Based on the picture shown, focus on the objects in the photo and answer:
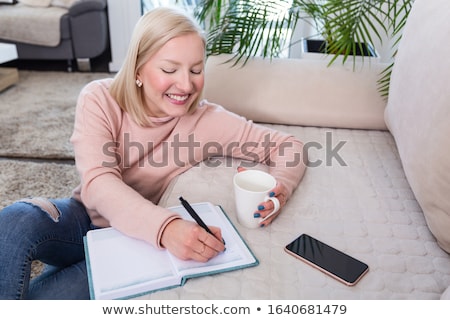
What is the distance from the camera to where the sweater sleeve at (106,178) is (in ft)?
2.54

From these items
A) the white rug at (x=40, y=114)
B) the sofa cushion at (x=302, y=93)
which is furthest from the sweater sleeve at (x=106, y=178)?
the white rug at (x=40, y=114)

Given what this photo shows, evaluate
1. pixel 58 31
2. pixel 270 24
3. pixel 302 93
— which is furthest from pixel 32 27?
pixel 302 93

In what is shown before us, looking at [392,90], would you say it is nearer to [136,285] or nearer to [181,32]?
[181,32]

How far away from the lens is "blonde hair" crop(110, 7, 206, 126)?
91 cm

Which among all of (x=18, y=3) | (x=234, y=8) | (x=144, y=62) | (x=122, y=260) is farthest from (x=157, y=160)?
(x=18, y=3)

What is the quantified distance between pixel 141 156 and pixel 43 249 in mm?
308

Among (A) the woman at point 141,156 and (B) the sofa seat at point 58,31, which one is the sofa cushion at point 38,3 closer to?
(B) the sofa seat at point 58,31

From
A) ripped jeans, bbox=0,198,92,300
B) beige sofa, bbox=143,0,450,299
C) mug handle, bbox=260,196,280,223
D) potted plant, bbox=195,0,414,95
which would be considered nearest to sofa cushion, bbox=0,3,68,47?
potted plant, bbox=195,0,414,95

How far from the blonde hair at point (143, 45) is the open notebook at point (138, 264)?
0.33m

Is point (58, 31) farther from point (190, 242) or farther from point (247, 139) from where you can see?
point (190, 242)

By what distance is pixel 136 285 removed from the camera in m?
0.65

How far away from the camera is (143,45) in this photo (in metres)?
0.93

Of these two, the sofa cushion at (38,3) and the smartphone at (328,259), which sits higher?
the smartphone at (328,259)

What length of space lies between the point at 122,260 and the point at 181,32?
0.51 m
